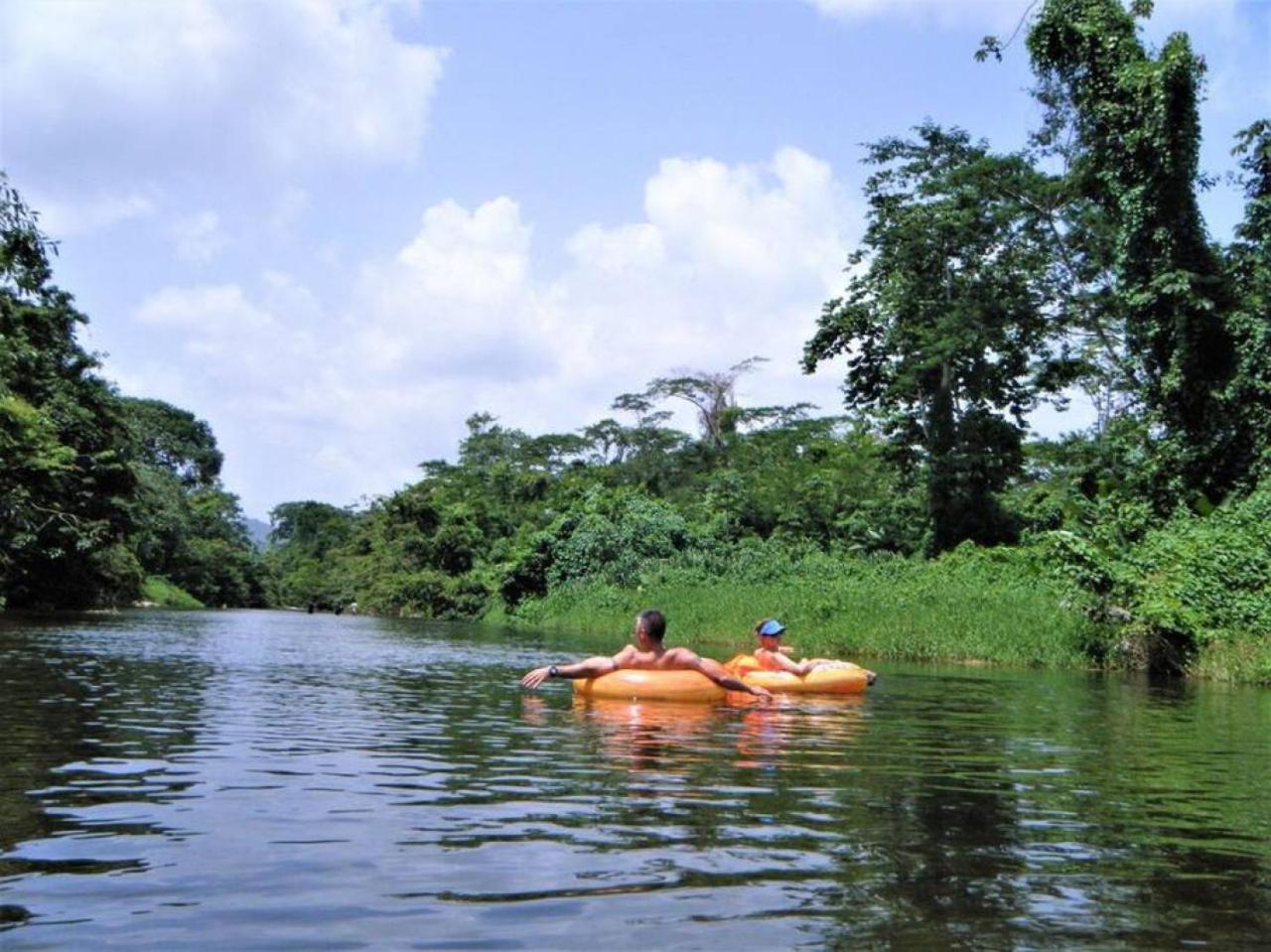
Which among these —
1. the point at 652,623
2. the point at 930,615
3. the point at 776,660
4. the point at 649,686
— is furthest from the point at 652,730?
the point at 930,615

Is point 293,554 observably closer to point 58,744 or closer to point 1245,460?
point 1245,460

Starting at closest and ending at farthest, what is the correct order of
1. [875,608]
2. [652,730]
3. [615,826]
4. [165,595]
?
1. [615,826]
2. [652,730]
3. [875,608]
4. [165,595]

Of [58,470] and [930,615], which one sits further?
[58,470]

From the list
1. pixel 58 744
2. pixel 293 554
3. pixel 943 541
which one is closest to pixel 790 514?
pixel 943 541

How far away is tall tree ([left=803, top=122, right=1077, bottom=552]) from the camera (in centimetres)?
3066

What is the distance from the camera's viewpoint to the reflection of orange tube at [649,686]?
36.9ft

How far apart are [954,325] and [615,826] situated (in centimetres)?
2739

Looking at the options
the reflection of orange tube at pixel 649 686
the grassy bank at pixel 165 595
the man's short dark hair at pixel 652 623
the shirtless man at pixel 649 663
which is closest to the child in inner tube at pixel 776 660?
the shirtless man at pixel 649 663

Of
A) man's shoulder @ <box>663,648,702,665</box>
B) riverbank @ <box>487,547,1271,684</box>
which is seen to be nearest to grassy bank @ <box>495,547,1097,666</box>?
riverbank @ <box>487,547,1271,684</box>

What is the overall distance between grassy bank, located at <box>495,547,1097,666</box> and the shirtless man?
11.0 meters

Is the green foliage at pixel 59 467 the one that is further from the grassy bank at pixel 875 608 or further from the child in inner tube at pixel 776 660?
the grassy bank at pixel 875 608

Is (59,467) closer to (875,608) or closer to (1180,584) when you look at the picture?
(875,608)

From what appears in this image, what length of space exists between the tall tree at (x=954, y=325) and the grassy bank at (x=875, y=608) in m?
3.32

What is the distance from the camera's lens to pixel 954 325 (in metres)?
30.8
